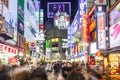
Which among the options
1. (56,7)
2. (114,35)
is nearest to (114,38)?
(114,35)

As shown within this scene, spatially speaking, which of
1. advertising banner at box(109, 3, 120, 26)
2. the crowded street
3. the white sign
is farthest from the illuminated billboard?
the white sign

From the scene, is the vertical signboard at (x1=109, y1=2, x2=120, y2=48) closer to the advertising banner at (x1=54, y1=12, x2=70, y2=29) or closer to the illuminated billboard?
the illuminated billboard

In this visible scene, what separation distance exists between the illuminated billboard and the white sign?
62727 mm

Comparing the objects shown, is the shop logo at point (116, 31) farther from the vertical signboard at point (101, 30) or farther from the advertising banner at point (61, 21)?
the advertising banner at point (61, 21)

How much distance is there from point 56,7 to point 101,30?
64.4 meters

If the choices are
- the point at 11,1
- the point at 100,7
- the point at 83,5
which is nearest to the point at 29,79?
the point at 100,7

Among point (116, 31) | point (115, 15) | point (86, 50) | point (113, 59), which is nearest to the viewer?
point (116, 31)

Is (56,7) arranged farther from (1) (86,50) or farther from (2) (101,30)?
(2) (101,30)

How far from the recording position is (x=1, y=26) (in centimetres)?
2653

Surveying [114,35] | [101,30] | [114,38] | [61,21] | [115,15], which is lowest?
[114,38]

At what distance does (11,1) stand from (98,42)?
12.1 m

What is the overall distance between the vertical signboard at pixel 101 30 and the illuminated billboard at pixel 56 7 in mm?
59161

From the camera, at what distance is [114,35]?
1149 inches

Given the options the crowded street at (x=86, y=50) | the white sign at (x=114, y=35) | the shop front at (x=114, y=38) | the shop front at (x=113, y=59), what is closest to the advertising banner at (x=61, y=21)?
the crowded street at (x=86, y=50)
